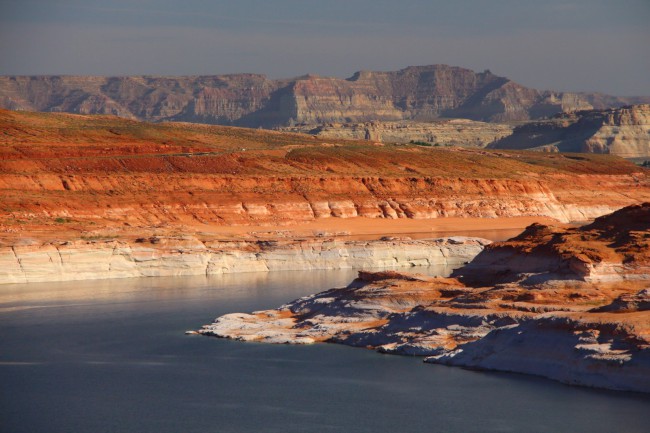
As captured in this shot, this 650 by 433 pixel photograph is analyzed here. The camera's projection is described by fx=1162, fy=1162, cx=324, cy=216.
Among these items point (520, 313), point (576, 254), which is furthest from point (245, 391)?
point (576, 254)

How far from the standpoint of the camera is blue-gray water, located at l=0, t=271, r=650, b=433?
114 ft

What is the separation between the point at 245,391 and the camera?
39.2 meters

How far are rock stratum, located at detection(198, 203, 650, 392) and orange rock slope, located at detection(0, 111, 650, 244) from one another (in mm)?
28674

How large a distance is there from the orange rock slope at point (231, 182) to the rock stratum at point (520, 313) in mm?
28674

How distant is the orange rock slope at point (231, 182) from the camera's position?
9106cm

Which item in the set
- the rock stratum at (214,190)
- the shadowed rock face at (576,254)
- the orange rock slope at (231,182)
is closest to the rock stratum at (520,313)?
the shadowed rock face at (576,254)

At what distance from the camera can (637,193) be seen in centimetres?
14175

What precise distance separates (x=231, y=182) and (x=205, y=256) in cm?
3227

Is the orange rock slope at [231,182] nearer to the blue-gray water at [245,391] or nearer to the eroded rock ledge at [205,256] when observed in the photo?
the eroded rock ledge at [205,256]

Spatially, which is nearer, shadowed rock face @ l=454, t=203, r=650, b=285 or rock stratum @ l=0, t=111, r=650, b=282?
shadowed rock face @ l=454, t=203, r=650, b=285

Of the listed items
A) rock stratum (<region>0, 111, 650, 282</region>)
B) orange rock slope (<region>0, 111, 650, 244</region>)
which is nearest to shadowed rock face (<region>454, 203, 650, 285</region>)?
rock stratum (<region>0, 111, 650, 282</region>)

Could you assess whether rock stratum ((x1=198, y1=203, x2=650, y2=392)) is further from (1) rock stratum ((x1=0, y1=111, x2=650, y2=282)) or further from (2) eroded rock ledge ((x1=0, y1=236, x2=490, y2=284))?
(1) rock stratum ((x1=0, y1=111, x2=650, y2=282))

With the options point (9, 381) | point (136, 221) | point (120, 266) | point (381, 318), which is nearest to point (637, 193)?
point (136, 221)

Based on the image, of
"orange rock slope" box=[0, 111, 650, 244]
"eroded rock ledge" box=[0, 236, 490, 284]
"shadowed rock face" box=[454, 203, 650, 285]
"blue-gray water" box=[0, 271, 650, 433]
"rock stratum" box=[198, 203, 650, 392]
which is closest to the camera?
"blue-gray water" box=[0, 271, 650, 433]
